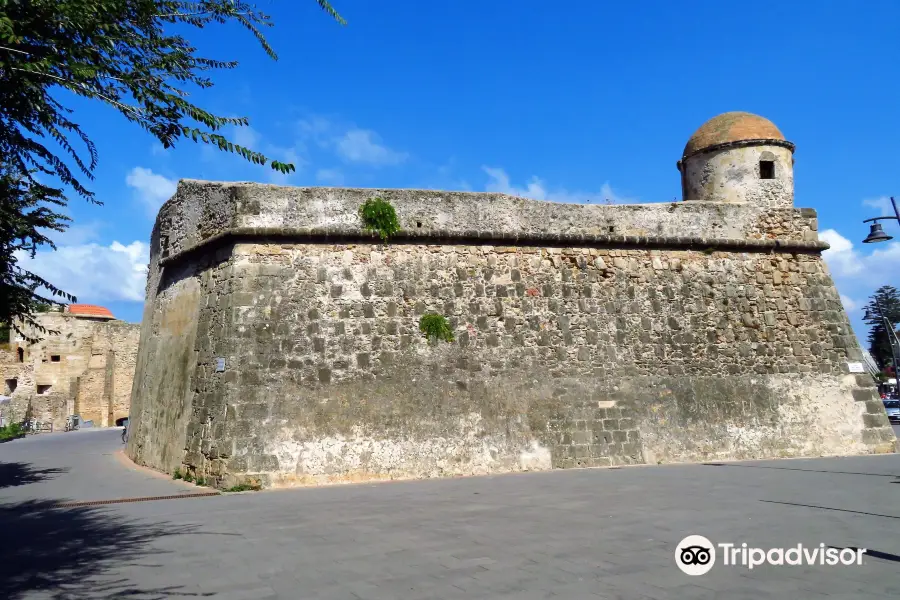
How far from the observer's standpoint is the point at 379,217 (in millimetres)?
12203

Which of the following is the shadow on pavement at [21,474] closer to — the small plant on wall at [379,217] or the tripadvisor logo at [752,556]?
the small plant on wall at [379,217]

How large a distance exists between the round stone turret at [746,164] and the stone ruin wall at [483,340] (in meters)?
0.49

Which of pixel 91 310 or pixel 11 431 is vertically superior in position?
pixel 91 310

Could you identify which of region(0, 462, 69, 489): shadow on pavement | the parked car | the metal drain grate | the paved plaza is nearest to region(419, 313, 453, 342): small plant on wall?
the paved plaza

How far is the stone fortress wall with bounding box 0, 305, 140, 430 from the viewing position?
30.1 metres

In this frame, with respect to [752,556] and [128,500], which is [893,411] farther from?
[128,500]

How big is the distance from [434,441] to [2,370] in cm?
2758

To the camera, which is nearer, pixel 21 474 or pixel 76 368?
pixel 21 474

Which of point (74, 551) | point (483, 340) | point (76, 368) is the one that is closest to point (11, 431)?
point (76, 368)

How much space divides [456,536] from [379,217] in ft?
23.2

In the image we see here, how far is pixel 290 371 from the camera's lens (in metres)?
11.2

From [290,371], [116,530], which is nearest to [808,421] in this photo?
[290,371]

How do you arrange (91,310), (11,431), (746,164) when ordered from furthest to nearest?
(91,310) < (11,431) < (746,164)

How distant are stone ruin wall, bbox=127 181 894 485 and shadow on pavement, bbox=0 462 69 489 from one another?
1757 millimetres
